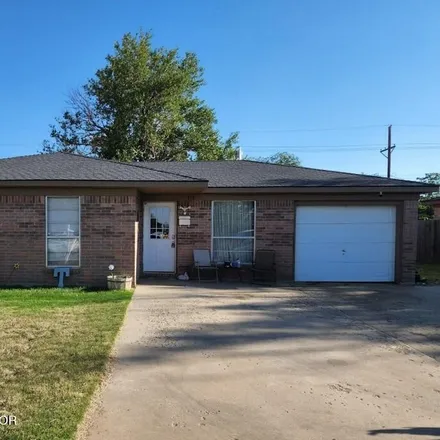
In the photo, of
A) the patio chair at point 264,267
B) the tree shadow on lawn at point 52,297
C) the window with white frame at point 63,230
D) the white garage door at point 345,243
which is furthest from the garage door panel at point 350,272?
the window with white frame at point 63,230

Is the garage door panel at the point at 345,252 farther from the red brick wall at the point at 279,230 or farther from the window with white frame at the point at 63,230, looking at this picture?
the window with white frame at the point at 63,230

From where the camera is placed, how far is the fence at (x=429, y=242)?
18.8 meters

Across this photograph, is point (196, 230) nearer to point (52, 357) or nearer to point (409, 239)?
point (409, 239)

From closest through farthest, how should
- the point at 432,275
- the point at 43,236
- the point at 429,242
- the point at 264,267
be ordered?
the point at 43,236
the point at 264,267
the point at 432,275
the point at 429,242

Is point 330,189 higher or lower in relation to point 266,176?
lower

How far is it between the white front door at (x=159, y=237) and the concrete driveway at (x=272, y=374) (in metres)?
3.86

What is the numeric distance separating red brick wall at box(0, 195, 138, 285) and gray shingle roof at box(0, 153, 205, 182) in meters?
0.52

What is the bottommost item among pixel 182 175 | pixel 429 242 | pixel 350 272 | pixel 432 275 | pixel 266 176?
pixel 432 275

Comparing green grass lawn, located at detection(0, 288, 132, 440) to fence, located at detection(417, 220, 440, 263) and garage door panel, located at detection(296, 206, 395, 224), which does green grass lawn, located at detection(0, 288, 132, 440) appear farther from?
fence, located at detection(417, 220, 440, 263)

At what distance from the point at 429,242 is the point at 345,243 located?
9.58 m

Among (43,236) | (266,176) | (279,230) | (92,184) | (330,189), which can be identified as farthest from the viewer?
(266,176)

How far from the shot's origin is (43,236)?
10125 mm

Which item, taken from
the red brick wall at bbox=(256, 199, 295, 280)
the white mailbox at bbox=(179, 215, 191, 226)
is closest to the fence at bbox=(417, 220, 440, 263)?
the red brick wall at bbox=(256, 199, 295, 280)

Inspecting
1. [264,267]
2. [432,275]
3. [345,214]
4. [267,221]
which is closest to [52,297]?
[264,267]
